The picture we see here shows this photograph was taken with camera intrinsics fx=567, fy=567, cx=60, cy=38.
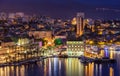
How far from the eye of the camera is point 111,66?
16062mm

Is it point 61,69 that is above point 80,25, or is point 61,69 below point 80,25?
below

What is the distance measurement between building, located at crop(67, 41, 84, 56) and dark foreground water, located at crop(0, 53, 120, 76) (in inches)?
72.5

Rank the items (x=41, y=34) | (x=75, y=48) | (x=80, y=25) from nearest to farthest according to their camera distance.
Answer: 1. (x=75, y=48)
2. (x=41, y=34)
3. (x=80, y=25)

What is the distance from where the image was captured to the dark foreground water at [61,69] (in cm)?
1427

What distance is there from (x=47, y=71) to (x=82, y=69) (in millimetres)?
1096

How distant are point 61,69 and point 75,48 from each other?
14.0 ft

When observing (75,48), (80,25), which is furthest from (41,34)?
(75,48)

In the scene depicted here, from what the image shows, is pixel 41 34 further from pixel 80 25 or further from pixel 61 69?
pixel 61 69

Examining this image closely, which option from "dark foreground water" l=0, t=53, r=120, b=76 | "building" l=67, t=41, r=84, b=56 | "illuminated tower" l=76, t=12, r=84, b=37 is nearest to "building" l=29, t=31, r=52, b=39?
"illuminated tower" l=76, t=12, r=84, b=37

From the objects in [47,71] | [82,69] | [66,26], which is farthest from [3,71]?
[66,26]

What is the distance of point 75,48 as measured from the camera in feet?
64.2

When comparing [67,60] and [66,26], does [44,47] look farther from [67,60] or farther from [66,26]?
[66,26]

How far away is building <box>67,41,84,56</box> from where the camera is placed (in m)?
19.3

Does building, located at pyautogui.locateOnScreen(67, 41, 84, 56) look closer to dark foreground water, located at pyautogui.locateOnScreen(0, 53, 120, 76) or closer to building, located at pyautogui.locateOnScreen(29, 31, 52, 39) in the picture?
dark foreground water, located at pyautogui.locateOnScreen(0, 53, 120, 76)
